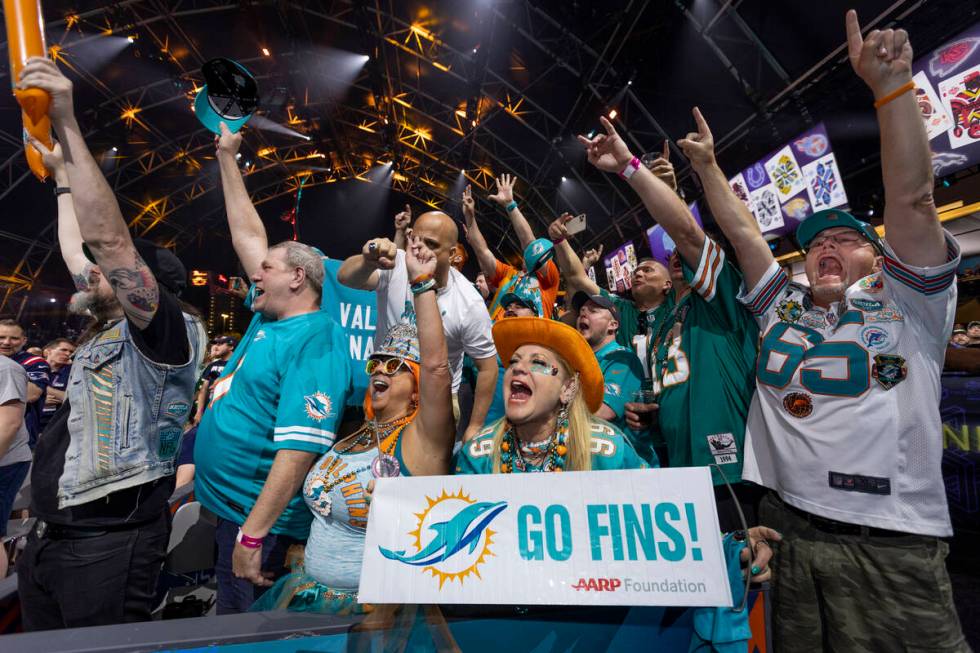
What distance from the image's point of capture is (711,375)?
204 centimetres

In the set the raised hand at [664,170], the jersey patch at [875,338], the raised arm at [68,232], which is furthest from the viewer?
the raised hand at [664,170]

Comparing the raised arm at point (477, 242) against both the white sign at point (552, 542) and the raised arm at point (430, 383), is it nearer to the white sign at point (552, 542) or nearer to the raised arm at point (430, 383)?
the raised arm at point (430, 383)

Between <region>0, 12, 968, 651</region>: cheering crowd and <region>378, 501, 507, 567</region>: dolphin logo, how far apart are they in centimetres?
49

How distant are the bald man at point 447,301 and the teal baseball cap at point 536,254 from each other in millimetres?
868

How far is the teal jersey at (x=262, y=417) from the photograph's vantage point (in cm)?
190

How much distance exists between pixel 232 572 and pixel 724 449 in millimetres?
2220

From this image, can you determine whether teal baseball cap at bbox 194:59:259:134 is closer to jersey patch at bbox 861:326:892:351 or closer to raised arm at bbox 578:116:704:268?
raised arm at bbox 578:116:704:268

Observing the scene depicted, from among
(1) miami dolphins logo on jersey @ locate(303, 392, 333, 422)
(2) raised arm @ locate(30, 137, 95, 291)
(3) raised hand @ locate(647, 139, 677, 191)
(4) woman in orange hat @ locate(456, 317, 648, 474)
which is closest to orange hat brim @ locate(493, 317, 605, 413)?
(4) woman in orange hat @ locate(456, 317, 648, 474)

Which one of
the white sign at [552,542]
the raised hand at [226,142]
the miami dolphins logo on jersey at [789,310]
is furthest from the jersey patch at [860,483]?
the raised hand at [226,142]

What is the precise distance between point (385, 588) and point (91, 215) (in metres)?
1.64

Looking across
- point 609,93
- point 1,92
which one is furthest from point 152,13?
point 609,93

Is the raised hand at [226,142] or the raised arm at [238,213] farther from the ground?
the raised hand at [226,142]

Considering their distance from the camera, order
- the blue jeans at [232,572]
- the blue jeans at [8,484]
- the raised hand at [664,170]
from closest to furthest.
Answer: the blue jeans at [232,572] → the raised hand at [664,170] → the blue jeans at [8,484]

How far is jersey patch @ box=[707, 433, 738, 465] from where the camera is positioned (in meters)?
1.97
